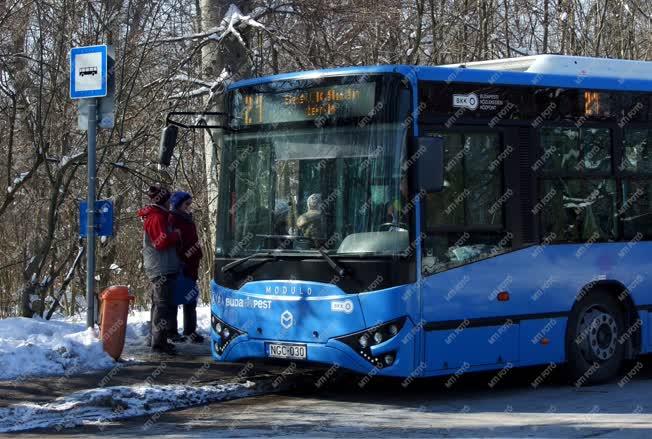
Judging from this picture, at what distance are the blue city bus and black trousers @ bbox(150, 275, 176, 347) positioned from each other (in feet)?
4.84

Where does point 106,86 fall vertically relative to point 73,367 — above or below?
above

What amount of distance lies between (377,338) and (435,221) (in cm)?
118

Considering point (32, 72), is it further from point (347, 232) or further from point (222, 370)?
point (347, 232)

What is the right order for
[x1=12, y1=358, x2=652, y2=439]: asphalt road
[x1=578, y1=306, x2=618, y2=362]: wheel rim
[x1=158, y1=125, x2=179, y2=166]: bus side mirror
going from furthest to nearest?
1. [x1=578, y1=306, x2=618, y2=362]: wheel rim
2. [x1=158, y1=125, x2=179, y2=166]: bus side mirror
3. [x1=12, y1=358, x2=652, y2=439]: asphalt road

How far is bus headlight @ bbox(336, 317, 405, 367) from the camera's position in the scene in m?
10.7

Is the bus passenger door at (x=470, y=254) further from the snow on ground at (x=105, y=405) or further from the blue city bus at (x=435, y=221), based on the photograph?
the snow on ground at (x=105, y=405)

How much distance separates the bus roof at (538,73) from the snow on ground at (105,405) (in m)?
3.07

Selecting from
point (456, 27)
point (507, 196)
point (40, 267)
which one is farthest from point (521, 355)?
point (456, 27)

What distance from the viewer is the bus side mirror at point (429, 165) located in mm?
10680

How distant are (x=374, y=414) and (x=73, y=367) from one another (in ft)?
11.2

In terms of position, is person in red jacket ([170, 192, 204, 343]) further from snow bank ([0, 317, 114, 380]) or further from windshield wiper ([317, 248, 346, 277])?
windshield wiper ([317, 248, 346, 277])

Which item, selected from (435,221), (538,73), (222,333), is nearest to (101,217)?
(222,333)

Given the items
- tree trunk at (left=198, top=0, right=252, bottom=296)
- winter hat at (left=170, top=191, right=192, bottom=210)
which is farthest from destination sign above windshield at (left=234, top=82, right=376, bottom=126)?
tree trunk at (left=198, top=0, right=252, bottom=296)

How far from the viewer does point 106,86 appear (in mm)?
12719
